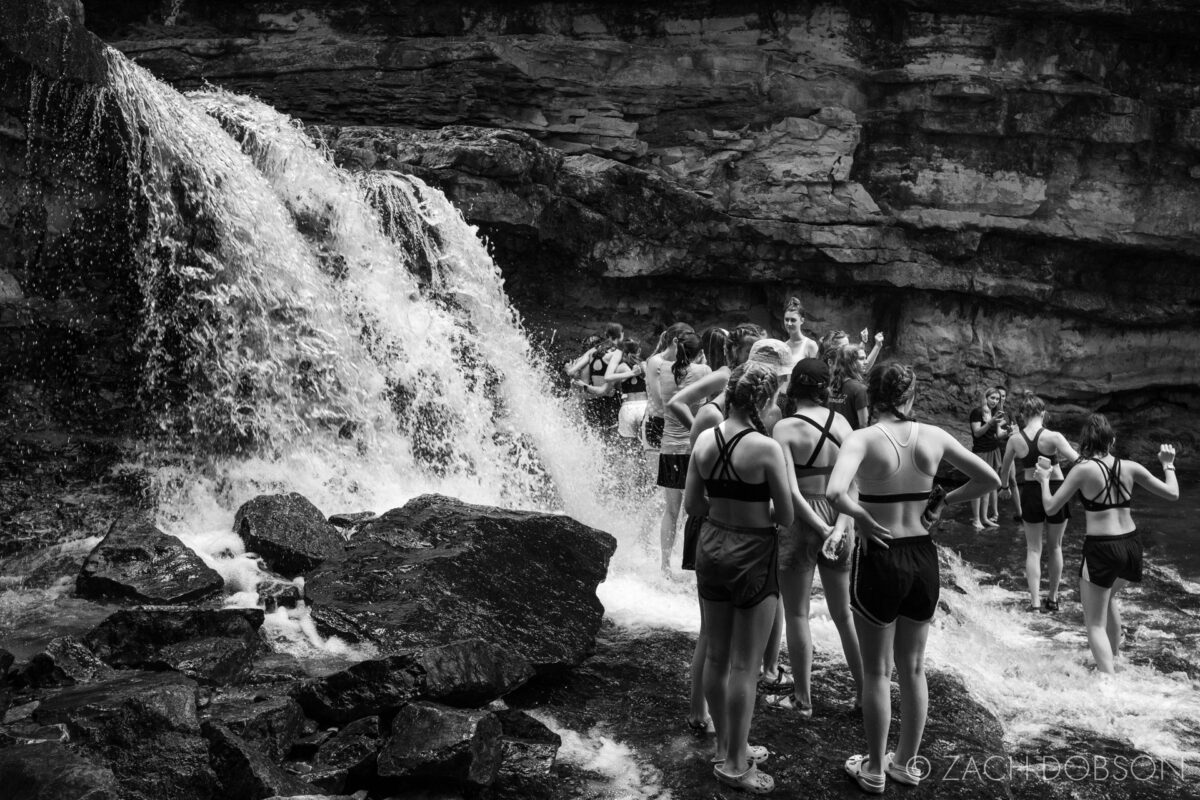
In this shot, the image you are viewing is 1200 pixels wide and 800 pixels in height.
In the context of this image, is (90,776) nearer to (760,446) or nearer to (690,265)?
(760,446)

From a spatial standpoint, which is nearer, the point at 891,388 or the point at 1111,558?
the point at 891,388

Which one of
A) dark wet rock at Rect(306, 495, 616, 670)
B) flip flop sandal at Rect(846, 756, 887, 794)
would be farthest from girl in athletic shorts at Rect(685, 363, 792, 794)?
dark wet rock at Rect(306, 495, 616, 670)

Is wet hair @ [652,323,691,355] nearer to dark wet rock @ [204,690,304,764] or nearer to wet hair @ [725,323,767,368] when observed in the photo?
wet hair @ [725,323,767,368]

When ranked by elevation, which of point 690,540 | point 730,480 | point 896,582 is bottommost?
point 690,540

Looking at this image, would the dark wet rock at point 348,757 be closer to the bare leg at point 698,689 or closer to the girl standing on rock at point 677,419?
the bare leg at point 698,689

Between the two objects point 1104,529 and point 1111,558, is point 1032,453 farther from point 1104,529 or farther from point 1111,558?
point 1111,558

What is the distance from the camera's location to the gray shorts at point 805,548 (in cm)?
526

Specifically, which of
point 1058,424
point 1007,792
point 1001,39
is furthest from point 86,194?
point 1058,424

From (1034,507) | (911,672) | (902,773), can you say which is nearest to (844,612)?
(911,672)

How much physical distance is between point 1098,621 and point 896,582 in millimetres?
3206

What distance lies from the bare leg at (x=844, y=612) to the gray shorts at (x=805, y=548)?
0.06 m

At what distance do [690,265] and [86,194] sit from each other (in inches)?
470

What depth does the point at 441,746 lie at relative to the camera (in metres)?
4.48

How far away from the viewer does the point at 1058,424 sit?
2092cm
